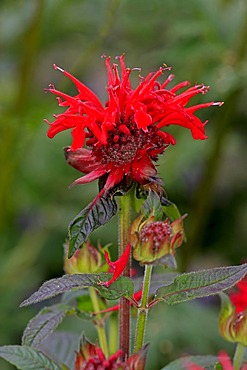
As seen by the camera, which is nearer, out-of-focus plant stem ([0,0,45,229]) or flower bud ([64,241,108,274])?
flower bud ([64,241,108,274])

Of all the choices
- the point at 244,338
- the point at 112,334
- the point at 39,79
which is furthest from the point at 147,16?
the point at 244,338

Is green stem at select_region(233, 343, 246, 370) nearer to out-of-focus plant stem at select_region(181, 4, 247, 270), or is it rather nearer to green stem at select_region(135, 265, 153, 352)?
green stem at select_region(135, 265, 153, 352)

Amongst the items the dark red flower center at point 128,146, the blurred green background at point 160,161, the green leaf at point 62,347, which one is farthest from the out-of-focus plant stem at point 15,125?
the dark red flower center at point 128,146

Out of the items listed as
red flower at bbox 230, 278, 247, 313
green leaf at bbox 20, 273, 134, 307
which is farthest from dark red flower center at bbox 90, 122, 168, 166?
red flower at bbox 230, 278, 247, 313

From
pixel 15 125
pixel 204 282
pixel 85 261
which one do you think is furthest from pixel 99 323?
pixel 15 125

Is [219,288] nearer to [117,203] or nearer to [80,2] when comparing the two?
[117,203]

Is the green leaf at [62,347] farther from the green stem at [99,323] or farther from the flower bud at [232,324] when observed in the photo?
the flower bud at [232,324]
